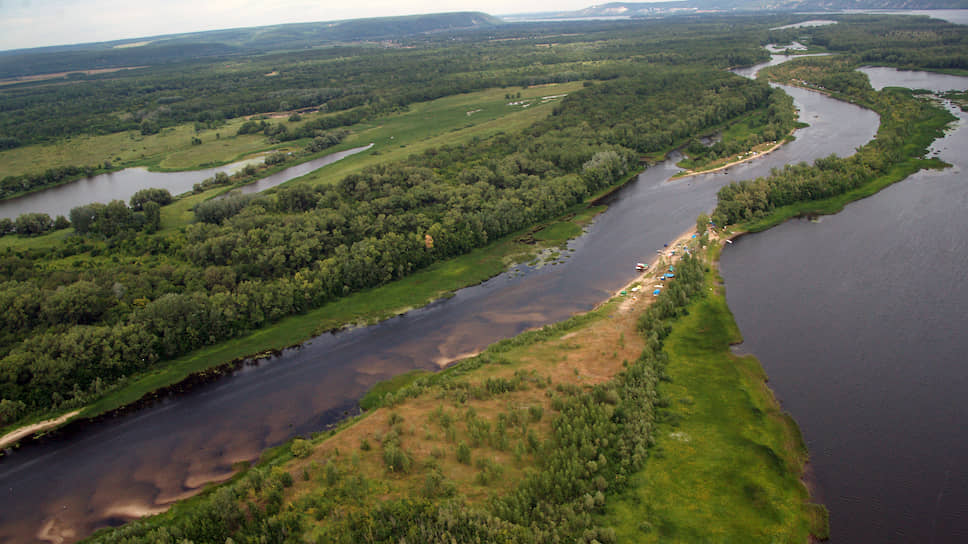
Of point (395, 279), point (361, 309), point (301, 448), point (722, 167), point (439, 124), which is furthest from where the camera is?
point (439, 124)

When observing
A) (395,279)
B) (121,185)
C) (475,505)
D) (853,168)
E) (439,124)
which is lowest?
(475,505)

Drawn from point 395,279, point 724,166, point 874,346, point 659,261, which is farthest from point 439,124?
point 874,346

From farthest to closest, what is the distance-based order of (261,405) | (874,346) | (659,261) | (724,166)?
1. (724,166)
2. (659,261)
3. (261,405)
4. (874,346)

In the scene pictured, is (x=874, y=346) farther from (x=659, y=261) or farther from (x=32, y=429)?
(x=32, y=429)

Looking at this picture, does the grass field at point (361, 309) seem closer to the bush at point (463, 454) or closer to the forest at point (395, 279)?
the forest at point (395, 279)

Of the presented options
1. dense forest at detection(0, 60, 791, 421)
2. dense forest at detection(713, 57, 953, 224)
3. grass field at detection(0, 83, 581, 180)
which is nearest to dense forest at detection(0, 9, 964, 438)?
dense forest at detection(0, 60, 791, 421)

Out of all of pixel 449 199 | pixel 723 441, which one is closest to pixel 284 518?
pixel 723 441

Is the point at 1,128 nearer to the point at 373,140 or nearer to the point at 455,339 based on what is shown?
the point at 373,140
